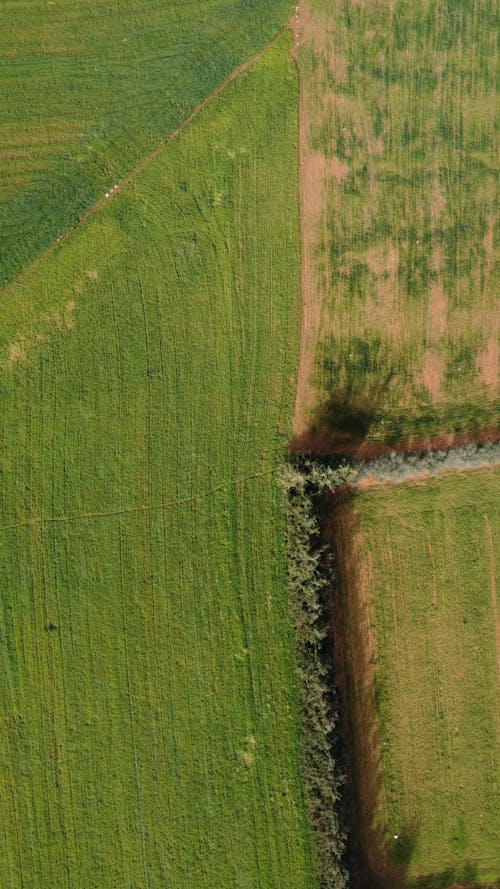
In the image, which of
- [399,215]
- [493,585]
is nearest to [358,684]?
[493,585]

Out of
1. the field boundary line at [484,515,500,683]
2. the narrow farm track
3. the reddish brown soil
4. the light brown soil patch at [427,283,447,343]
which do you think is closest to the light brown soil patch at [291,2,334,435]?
the reddish brown soil

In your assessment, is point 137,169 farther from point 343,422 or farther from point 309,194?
point 343,422

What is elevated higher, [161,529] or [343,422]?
[343,422]

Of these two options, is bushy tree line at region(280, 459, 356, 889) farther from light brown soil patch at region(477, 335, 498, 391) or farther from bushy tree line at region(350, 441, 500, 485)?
light brown soil patch at region(477, 335, 498, 391)

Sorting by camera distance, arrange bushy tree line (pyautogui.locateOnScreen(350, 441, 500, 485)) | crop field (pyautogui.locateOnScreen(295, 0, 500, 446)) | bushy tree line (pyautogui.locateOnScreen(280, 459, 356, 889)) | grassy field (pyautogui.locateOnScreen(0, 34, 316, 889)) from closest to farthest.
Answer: bushy tree line (pyautogui.locateOnScreen(280, 459, 356, 889)) → grassy field (pyautogui.locateOnScreen(0, 34, 316, 889)) → bushy tree line (pyautogui.locateOnScreen(350, 441, 500, 485)) → crop field (pyautogui.locateOnScreen(295, 0, 500, 446))

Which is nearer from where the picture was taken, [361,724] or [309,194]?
[361,724]

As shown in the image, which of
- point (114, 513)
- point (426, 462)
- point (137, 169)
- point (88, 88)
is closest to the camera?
point (426, 462)

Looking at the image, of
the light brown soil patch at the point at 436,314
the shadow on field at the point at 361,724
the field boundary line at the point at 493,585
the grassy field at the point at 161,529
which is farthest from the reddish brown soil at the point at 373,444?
the light brown soil patch at the point at 436,314
